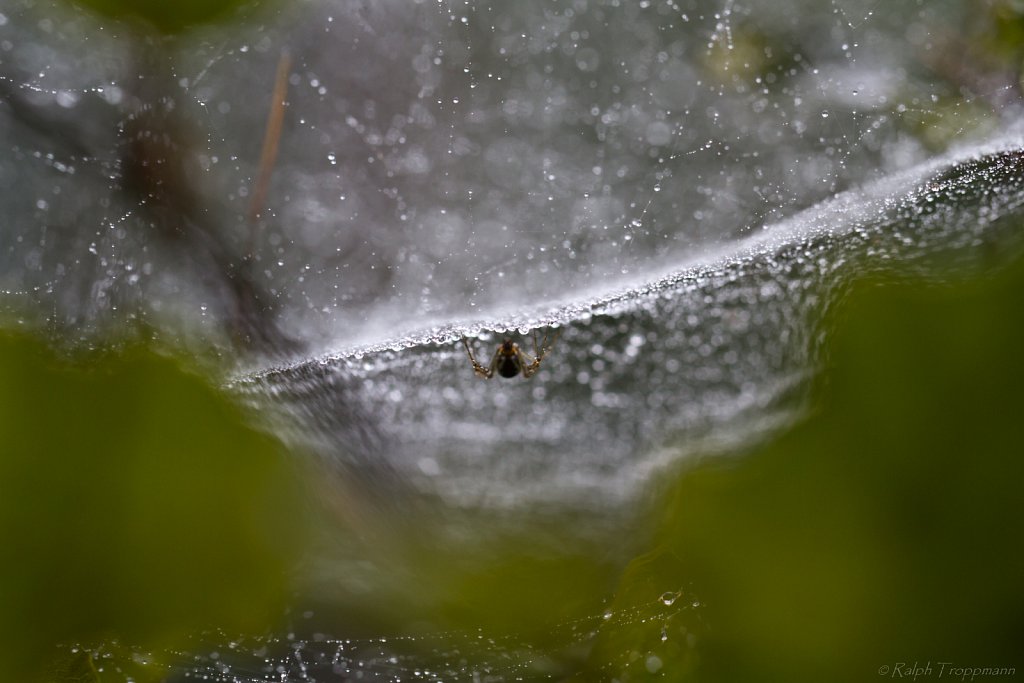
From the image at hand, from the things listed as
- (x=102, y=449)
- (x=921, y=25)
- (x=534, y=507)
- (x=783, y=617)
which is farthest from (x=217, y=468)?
(x=921, y=25)

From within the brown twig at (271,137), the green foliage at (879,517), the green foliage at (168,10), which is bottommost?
the green foliage at (879,517)

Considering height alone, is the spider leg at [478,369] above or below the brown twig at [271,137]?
below

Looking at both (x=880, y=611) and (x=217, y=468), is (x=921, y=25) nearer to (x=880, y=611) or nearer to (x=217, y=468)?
(x=880, y=611)

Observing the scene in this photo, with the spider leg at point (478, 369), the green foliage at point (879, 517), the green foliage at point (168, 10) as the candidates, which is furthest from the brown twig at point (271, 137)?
the green foliage at point (879, 517)

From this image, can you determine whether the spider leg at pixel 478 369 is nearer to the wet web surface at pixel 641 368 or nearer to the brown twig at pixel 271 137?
the wet web surface at pixel 641 368

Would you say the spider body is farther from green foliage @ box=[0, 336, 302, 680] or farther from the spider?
green foliage @ box=[0, 336, 302, 680]

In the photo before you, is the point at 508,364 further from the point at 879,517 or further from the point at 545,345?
the point at 879,517

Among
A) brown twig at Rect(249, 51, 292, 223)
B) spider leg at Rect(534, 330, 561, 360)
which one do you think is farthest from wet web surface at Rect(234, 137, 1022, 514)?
brown twig at Rect(249, 51, 292, 223)
